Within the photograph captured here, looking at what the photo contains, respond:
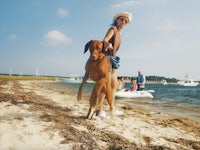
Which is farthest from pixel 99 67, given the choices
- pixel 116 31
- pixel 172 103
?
pixel 172 103

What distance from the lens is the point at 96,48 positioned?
13.1 ft

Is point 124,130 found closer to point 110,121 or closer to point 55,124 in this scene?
point 110,121

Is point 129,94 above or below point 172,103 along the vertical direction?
above

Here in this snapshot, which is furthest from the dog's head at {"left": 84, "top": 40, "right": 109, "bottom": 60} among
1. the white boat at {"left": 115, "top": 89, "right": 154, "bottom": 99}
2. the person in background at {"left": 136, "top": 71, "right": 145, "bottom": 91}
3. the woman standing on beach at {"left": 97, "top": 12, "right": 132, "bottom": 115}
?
the person in background at {"left": 136, "top": 71, "right": 145, "bottom": 91}

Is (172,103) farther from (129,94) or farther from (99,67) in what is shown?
(99,67)

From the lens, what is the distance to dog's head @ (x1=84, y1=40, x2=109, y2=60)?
157 inches

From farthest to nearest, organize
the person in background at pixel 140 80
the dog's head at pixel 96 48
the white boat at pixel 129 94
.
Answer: the person in background at pixel 140 80 < the white boat at pixel 129 94 < the dog's head at pixel 96 48

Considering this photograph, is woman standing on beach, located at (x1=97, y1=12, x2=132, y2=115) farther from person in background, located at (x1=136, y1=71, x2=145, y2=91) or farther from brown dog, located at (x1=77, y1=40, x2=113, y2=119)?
person in background, located at (x1=136, y1=71, x2=145, y2=91)

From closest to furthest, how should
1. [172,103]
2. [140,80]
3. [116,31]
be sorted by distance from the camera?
[116,31], [172,103], [140,80]

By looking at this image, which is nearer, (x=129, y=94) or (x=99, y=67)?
(x=99, y=67)

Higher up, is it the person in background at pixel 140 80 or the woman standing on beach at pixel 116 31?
the woman standing on beach at pixel 116 31

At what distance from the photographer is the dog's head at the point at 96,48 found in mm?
3980

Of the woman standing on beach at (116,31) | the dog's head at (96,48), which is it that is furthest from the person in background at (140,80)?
the dog's head at (96,48)

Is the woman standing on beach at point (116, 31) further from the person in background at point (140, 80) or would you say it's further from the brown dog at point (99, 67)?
the person in background at point (140, 80)
